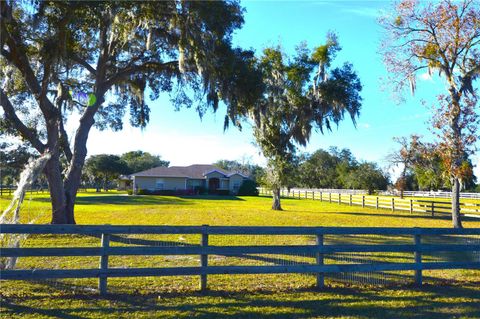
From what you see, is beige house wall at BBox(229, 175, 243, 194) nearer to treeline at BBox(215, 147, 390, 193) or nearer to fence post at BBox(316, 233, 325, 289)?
treeline at BBox(215, 147, 390, 193)

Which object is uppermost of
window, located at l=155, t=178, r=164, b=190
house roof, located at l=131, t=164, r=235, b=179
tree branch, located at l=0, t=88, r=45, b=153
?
tree branch, located at l=0, t=88, r=45, b=153

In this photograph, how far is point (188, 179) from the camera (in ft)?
174

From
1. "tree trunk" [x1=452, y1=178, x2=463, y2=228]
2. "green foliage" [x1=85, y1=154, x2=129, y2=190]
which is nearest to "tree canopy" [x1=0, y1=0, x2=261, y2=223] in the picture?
"tree trunk" [x1=452, y1=178, x2=463, y2=228]

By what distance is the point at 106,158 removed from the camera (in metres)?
67.4

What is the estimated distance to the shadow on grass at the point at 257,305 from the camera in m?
5.30

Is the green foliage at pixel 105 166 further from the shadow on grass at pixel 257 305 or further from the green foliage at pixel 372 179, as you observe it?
the shadow on grass at pixel 257 305

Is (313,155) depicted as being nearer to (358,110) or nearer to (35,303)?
(358,110)

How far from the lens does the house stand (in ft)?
166

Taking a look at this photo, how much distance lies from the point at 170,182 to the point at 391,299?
4657 centimetres

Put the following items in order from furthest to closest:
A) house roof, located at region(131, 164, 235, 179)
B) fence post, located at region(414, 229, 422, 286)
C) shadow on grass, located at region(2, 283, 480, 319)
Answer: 1. house roof, located at region(131, 164, 235, 179)
2. fence post, located at region(414, 229, 422, 286)
3. shadow on grass, located at region(2, 283, 480, 319)

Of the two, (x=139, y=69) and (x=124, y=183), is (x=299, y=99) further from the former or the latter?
(x=124, y=183)

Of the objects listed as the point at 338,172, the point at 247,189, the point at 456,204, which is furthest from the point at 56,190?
the point at 338,172

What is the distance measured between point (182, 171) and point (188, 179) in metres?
1.44

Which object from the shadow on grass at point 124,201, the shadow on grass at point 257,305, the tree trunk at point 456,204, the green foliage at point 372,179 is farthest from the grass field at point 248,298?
the green foliage at point 372,179
